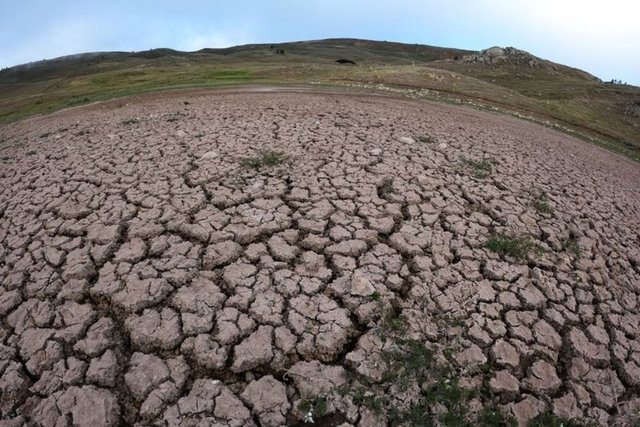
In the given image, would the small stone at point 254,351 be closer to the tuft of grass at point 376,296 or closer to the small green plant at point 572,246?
the tuft of grass at point 376,296

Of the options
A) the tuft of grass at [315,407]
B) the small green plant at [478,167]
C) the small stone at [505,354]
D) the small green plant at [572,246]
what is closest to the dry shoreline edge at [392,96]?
the small green plant at [478,167]

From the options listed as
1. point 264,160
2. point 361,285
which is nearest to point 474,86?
point 264,160

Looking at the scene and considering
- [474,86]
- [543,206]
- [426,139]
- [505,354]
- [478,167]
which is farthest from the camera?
[474,86]

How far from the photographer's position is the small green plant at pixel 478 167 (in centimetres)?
551

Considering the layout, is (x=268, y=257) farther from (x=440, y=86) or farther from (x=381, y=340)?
(x=440, y=86)

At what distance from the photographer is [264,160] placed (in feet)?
17.3

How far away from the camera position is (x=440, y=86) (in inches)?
810

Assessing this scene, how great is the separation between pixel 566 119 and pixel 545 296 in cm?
1789

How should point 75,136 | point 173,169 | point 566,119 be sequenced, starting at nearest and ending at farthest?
point 173,169
point 75,136
point 566,119

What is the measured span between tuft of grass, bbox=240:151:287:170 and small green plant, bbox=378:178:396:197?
137 centimetres

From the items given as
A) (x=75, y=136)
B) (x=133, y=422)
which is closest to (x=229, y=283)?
(x=133, y=422)

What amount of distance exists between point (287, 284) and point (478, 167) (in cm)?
373

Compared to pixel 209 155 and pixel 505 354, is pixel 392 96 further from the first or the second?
pixel 505 354

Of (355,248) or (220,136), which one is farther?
(220,136)
